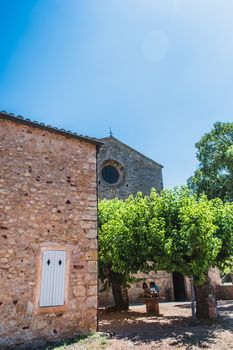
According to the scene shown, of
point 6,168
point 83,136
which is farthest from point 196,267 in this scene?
point 6,168

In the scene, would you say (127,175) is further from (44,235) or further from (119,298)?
(44,235)

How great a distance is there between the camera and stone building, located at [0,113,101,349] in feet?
21.8

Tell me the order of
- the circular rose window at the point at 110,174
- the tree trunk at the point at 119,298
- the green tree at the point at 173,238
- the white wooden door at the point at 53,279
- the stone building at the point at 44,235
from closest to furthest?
the stone building at the point at 44,235
the white wooden door at the point at 53,279
the green tree at the point at 173,238
the tree trunk at the point at 119,298
the circular rose window at the point at 110,174

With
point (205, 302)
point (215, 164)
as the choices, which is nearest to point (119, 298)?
point (205, 302)

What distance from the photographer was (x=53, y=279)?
7.09 meters

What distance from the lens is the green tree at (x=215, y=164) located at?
767 inches

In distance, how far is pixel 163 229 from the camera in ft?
29.2

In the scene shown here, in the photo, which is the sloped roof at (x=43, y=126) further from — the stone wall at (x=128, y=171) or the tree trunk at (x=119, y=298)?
the stone wall at (x=128, y=171)

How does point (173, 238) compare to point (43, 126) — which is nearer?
point (43, 126)

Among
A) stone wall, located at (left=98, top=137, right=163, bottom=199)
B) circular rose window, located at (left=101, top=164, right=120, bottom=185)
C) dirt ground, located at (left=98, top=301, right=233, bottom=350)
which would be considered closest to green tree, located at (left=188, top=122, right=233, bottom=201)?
stone wall, located at (left=98, top=137, right=163, bottom=199)

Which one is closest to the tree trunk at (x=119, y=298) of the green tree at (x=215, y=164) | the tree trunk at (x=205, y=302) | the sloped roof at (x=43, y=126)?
the tree trunk at (x=205, y=302)

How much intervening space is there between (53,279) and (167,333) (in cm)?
358

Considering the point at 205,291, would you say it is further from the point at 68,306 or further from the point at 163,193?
the point at 68,306

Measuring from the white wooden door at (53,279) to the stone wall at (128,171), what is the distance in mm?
12539
